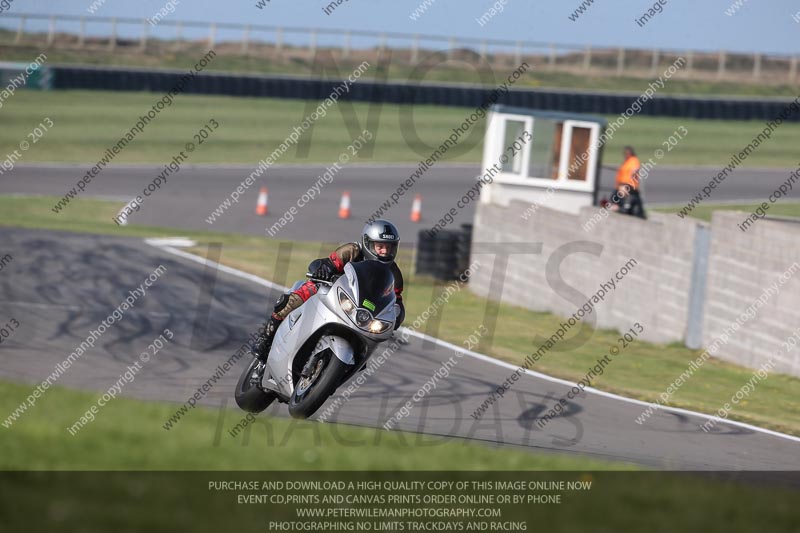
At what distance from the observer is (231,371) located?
12.6 metres

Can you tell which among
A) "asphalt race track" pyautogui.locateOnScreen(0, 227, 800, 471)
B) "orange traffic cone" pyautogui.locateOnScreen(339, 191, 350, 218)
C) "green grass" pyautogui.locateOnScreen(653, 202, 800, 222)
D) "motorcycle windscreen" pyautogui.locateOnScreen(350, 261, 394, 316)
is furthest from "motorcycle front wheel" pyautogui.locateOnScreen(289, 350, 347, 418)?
"green grass" pyautogui.locateOnScreen(653, 202, 800, 222)

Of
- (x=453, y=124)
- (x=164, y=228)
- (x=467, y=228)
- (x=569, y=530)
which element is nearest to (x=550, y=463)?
(x=569, y=530)

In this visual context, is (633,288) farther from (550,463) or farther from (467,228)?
(550,463)

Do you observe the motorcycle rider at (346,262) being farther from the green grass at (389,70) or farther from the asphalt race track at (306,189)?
the green grass at (389,70)

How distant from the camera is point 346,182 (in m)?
34.3

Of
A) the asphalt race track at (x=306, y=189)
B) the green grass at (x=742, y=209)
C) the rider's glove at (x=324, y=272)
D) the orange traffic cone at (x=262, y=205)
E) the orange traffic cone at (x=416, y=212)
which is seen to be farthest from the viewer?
the green grass at (x=742, y=209)

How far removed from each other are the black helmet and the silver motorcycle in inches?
3.2

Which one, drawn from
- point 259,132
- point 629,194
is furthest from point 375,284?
point 259,132

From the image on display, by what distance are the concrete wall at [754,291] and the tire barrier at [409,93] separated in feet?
90.6

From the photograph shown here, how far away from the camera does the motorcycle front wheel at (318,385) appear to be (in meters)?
9.02

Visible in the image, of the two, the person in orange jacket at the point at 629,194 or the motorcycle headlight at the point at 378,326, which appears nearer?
the motorcycle headlight at the point at 378,326

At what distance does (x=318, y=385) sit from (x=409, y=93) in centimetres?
3751

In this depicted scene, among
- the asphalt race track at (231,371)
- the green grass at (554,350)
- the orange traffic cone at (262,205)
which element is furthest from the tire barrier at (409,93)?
the asphalt race track at (231,371)

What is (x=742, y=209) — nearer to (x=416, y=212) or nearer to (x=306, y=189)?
(x=416, y=212)
